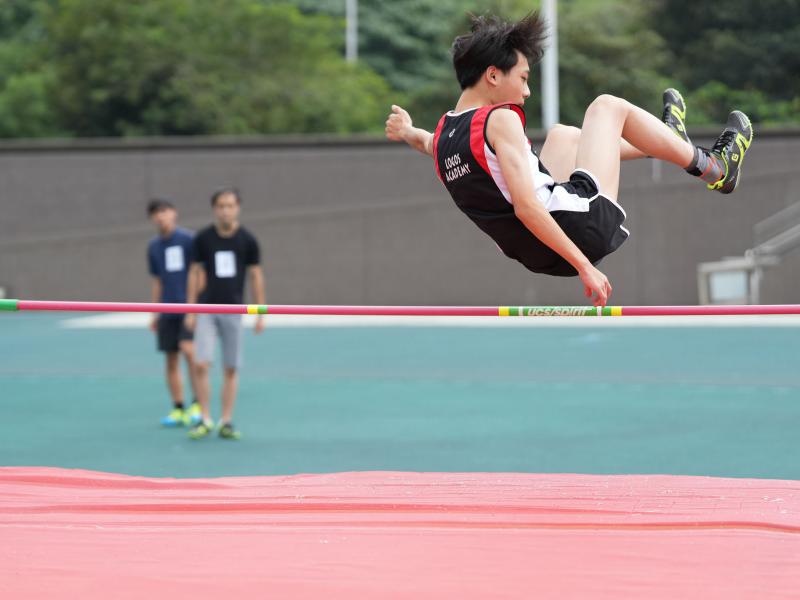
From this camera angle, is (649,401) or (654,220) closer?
(649,401)

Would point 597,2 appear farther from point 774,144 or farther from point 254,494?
point 254,494

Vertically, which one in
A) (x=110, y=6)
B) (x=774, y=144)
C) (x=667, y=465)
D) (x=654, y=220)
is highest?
(x=110, y=6)

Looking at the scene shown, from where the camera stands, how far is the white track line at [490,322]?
17859 mm

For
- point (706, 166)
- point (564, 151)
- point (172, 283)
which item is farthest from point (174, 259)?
point (706, 166)

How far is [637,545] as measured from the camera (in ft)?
15.5

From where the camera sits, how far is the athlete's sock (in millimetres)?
5191

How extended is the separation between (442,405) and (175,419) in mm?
2338

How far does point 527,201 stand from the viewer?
188 inches

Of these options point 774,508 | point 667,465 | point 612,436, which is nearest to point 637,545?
point 774,508

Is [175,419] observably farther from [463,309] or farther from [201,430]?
[463,309]

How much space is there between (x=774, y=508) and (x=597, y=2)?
39.7 metres

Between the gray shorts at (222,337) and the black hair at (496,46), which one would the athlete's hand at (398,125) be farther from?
the gray shorts at (222,337)

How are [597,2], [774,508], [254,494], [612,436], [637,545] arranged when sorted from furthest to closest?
[597,2]
[612,436]
[254,494]
[774,508]
[637,545]

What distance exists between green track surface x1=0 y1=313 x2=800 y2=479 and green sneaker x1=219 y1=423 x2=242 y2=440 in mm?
72
